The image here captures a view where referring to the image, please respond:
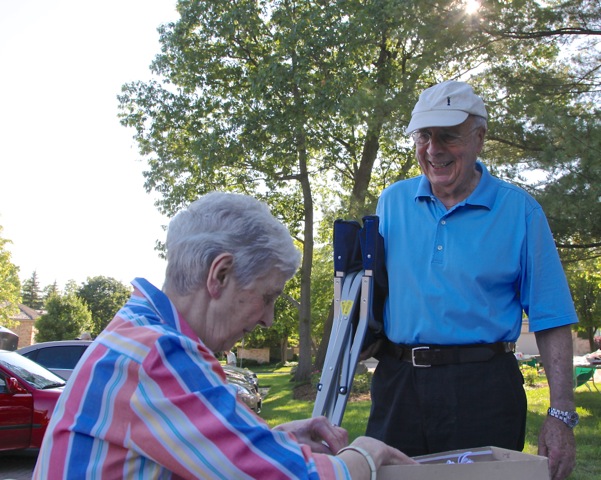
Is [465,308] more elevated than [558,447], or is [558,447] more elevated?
[465,308]

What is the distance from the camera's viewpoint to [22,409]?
8773mm

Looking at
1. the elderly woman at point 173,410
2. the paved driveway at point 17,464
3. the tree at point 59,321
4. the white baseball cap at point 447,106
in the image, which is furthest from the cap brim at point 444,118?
the tree at point 59,321

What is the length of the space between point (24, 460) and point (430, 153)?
8933 millimetres

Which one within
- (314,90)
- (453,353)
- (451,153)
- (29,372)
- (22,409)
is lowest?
(22,409)

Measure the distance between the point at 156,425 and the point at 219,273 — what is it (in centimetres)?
40

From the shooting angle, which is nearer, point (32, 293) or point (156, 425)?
point (156, 425)

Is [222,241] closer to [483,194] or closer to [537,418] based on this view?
[483,194]

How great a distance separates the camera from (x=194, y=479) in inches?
52.7

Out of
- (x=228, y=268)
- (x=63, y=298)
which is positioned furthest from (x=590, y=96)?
(x=63, y=298)

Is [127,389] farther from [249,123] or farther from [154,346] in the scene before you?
[249,123]

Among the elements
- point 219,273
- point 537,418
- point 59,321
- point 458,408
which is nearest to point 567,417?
point 458,408

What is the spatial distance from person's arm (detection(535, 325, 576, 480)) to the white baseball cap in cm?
86

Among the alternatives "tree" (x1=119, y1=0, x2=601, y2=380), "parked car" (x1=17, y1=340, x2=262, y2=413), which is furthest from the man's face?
"parked car" (x1=17, y1=340, x2=262, y2=413)

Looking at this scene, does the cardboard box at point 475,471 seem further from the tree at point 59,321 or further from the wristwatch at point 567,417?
the tree at point 59,321
